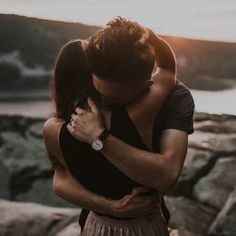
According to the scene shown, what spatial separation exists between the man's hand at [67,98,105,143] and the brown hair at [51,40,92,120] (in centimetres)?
4

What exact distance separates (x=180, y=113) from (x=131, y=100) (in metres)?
0.12

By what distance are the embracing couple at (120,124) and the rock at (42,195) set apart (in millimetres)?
1991

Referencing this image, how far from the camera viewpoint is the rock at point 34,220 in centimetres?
270

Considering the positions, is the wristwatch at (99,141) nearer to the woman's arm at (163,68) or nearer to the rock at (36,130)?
the woman's arm at (163,68)

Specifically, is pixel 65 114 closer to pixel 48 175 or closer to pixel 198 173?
pixel 198 173

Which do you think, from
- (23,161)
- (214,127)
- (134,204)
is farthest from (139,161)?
(23,161)

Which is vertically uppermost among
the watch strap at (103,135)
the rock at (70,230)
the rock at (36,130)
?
the watch strap at (103,135)

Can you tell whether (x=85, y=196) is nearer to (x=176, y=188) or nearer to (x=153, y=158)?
(x=153, y=158)

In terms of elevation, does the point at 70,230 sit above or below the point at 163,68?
below

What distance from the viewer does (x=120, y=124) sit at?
4.61 ft

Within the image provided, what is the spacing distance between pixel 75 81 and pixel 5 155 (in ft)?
7.66

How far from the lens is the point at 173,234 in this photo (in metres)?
2.72

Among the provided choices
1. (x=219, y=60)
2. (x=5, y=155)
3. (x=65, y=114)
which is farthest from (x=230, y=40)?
(x=65, y=114)

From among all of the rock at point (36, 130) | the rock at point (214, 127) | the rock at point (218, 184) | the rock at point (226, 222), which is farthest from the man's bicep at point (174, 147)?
the rock at point (36, 130)
